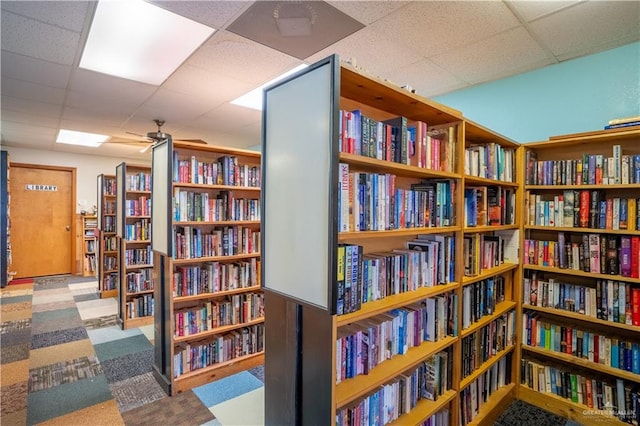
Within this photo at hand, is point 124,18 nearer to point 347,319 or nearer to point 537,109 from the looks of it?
point 347,319

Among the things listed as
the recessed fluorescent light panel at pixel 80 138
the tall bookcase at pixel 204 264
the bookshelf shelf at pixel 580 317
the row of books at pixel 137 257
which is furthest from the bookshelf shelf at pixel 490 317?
the recessed fluorescent light panel at pixel 80 138

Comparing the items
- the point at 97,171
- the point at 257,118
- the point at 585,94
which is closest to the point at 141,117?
the point at 257,118

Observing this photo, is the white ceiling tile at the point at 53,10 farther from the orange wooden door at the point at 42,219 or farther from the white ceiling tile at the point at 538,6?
the orange wooden door at the point at 42,219

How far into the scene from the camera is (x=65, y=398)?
2.37m

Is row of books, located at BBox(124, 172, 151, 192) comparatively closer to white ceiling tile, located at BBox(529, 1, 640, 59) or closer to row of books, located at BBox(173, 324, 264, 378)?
row of books, located at BBox(173, 324, 264, 378)

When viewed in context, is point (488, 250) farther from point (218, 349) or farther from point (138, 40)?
point (138, 40)

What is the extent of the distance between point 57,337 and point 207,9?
3.79 metres

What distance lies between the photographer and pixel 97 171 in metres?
6.90

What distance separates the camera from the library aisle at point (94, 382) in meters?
2.18

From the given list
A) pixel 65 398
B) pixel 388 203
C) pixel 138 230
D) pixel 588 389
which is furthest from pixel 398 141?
pixel 138 230

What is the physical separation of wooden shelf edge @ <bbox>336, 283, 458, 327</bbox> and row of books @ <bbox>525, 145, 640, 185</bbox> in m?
1.28

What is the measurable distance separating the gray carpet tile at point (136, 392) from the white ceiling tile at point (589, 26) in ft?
12.3

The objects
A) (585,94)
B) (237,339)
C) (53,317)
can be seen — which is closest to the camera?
(585,94)

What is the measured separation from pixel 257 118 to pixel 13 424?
368 centimetres
